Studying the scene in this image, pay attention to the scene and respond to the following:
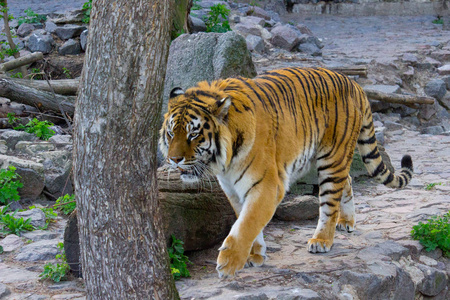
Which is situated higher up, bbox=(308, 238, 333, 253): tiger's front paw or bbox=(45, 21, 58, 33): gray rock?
bbox=(45, 21, 58, 33): gray rock

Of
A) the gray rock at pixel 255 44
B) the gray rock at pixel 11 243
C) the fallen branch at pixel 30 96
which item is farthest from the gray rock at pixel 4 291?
the gray rock at pixel 255 44

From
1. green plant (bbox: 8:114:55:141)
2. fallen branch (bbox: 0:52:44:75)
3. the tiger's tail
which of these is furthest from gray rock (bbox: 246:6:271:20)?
the tiger's tail

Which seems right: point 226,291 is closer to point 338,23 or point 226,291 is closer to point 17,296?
point 17,296

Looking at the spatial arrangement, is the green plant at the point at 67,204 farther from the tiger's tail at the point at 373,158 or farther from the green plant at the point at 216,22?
the green plant at the point at 216,22

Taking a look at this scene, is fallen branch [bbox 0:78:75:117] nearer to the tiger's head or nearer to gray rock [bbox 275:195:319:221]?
gray rock [bbox 275:195:319:221]

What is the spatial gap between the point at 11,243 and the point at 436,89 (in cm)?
1043

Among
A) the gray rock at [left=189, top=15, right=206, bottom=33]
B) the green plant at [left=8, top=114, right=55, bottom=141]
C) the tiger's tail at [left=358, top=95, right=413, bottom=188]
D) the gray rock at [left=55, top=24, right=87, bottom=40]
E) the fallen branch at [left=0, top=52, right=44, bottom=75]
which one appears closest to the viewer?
the tiger's tail at [left=358, top=95, right=413, bottom=188]

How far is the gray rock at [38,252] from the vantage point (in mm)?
4648

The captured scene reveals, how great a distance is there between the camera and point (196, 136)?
3.91m

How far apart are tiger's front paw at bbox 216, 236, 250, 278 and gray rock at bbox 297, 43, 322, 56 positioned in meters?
10.4

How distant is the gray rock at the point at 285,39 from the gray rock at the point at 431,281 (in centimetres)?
945

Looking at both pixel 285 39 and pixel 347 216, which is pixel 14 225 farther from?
pixel 285 39

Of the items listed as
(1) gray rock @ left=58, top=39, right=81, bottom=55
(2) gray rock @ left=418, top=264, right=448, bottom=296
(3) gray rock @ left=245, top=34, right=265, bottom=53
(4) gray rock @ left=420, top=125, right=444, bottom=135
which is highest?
(1) gray rock @ left=58, top=39, right=81, bottom=55

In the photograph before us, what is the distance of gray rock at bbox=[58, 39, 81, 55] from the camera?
11102 millimetres
